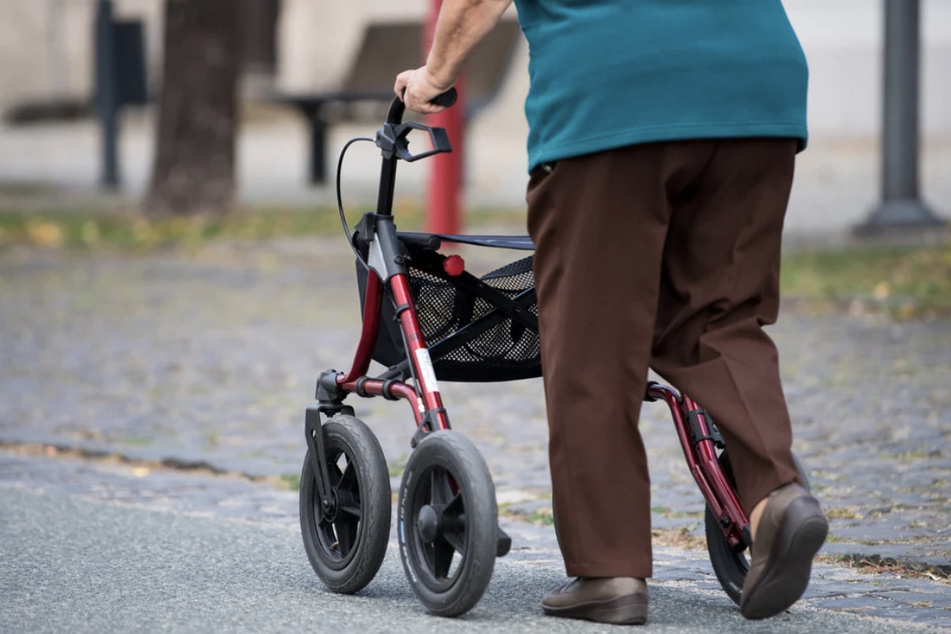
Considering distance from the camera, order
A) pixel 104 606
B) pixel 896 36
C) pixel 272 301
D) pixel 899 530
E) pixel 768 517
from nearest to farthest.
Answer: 1. pixel 768 517
2. pixel 104 606
3. pixel 899 530
4. pixel 272 301
5. pixel 896 36

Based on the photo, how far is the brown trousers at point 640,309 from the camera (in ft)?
11.0

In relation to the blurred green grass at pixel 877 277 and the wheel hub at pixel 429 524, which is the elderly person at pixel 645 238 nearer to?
the wheel hub at pixel 429 524

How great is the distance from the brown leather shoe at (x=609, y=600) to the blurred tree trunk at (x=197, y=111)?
10516 mm

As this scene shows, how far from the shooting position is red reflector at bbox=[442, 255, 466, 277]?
3.67 metres

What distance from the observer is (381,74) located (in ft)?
58.8

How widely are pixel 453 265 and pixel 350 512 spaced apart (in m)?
0.60

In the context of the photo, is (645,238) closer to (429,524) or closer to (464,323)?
(464,323)

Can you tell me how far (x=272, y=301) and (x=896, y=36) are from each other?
4.58m

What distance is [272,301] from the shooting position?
980cm

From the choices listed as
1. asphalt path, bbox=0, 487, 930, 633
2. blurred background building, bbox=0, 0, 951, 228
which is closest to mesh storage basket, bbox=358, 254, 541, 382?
asphalt path, bbox=0, 487, 930, 633

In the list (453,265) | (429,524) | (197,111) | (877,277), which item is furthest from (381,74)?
(429,524)

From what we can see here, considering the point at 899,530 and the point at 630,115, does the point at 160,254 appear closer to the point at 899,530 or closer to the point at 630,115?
the point at 899,530

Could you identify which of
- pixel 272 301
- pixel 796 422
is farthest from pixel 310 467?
pixel 272 301

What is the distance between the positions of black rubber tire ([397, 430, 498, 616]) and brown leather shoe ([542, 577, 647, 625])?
218mm
